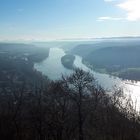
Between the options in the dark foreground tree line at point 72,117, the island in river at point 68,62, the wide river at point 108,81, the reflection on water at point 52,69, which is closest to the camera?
the dark foreground tree line at point 72,117

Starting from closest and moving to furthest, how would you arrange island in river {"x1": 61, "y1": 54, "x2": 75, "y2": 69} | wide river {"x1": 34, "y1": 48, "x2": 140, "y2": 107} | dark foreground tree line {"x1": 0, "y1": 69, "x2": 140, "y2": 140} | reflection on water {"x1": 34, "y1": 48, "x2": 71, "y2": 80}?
dark foreground tree line {"x1": 0, "y1": 69, "x2": 140, "y2": 140}, wide river {"x1": 34, "y1": 48, "x2": 140, "y2": 107}, reflection on water {"x1": 34, "y1": 48, "x2": 71, "y2": 80}, island in river {"x1": 61, "y1": 54, "x2": 75, "y2": 69}

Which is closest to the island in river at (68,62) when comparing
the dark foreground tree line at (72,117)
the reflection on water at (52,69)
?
the reflection on water at (52,69)

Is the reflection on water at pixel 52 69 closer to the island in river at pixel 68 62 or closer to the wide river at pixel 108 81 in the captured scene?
the wide river at pixel 108 81

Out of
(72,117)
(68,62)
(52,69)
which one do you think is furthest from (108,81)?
(72,117)

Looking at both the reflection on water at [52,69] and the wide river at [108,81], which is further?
the reflection on water at [52,69]

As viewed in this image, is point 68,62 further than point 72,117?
Yes

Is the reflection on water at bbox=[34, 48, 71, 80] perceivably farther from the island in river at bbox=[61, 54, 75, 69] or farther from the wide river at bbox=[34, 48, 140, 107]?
the island in river at bbox=[61, 54, 75, 69]

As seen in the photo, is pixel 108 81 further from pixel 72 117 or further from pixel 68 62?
pixel 72 117

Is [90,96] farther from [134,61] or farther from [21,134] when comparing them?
[134,61]

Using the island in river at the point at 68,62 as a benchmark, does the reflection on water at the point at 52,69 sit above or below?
below

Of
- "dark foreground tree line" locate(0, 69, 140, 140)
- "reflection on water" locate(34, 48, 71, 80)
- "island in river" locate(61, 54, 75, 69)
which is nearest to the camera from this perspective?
"dark foreground tree line" locate(0, 69, 140, 140)

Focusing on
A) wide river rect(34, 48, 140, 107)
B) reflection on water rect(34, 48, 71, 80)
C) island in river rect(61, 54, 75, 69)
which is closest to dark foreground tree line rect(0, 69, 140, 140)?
wide river rect(34, 48, 140, 107)
